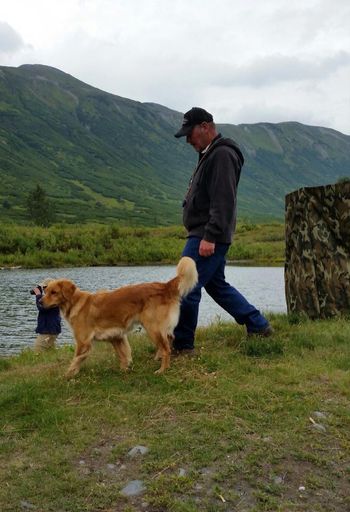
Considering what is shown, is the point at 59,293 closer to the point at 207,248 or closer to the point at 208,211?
the point at 207,248

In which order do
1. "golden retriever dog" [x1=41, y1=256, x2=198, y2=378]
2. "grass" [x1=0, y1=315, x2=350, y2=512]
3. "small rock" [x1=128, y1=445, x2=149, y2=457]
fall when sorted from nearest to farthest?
"grass" [x1=0, y1=315, x2=350, y2=512] < "small rock" [x1=128, y1=445, x2=149, y2=457] < "golden retriever dog" [x1=41, y1=256, x2=198, y2=378]

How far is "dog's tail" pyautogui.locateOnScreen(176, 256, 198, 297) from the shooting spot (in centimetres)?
789

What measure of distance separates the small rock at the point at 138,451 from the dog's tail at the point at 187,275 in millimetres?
2590

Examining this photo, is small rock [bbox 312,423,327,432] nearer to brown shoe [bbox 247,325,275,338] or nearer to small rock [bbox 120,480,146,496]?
small rock [bbox 120,480,146,496]

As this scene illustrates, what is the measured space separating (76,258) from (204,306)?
114 ft

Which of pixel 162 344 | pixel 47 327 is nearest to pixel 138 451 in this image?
pixel 162 344

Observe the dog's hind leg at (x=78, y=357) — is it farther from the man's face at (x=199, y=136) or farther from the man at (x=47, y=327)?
the man at (x=47, y=327)

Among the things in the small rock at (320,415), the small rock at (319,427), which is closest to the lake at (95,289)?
the small rock at (320,415)

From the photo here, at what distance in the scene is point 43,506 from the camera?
4977mm

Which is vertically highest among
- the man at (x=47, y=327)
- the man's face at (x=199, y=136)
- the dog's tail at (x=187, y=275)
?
the man's face at (x=199, y=136)

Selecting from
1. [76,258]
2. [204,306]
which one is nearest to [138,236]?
[76,258]

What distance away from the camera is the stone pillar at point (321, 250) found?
11.0m

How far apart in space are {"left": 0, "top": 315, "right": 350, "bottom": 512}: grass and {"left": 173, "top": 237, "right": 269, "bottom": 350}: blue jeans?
44 cm

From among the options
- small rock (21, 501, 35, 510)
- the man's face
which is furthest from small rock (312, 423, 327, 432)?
the man's face
